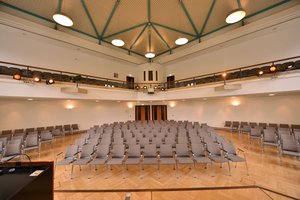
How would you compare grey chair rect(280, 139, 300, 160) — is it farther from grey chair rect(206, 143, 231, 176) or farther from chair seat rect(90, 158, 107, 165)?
chair seat rect(90, 158, 107, 165)

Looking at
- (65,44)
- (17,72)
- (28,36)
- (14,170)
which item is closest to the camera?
(14,170)

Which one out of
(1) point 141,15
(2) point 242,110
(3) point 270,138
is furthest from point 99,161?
(2) point 242,110

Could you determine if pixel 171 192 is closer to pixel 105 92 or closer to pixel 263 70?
pixel 263 70

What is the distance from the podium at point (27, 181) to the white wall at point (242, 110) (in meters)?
11.7

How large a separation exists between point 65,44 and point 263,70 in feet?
41.6

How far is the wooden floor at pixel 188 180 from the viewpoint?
2.84 m

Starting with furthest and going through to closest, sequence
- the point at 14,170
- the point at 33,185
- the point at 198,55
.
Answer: the point at 198,55 → the point at 14,170 → the point at 33,185

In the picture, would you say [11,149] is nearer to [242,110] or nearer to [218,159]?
[218,159]

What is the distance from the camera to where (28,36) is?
795 cm

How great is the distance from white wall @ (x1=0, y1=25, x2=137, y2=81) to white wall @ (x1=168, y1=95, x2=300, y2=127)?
857 centimetres

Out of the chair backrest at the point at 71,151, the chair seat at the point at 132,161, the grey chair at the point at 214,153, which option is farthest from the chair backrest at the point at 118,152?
the grey chair at the point at 214,153

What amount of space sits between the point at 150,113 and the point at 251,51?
10.5 metres

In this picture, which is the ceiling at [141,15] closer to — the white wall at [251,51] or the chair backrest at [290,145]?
the white wall at [251,51]

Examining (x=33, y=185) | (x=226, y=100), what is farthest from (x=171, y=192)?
(x=226, y=100)
